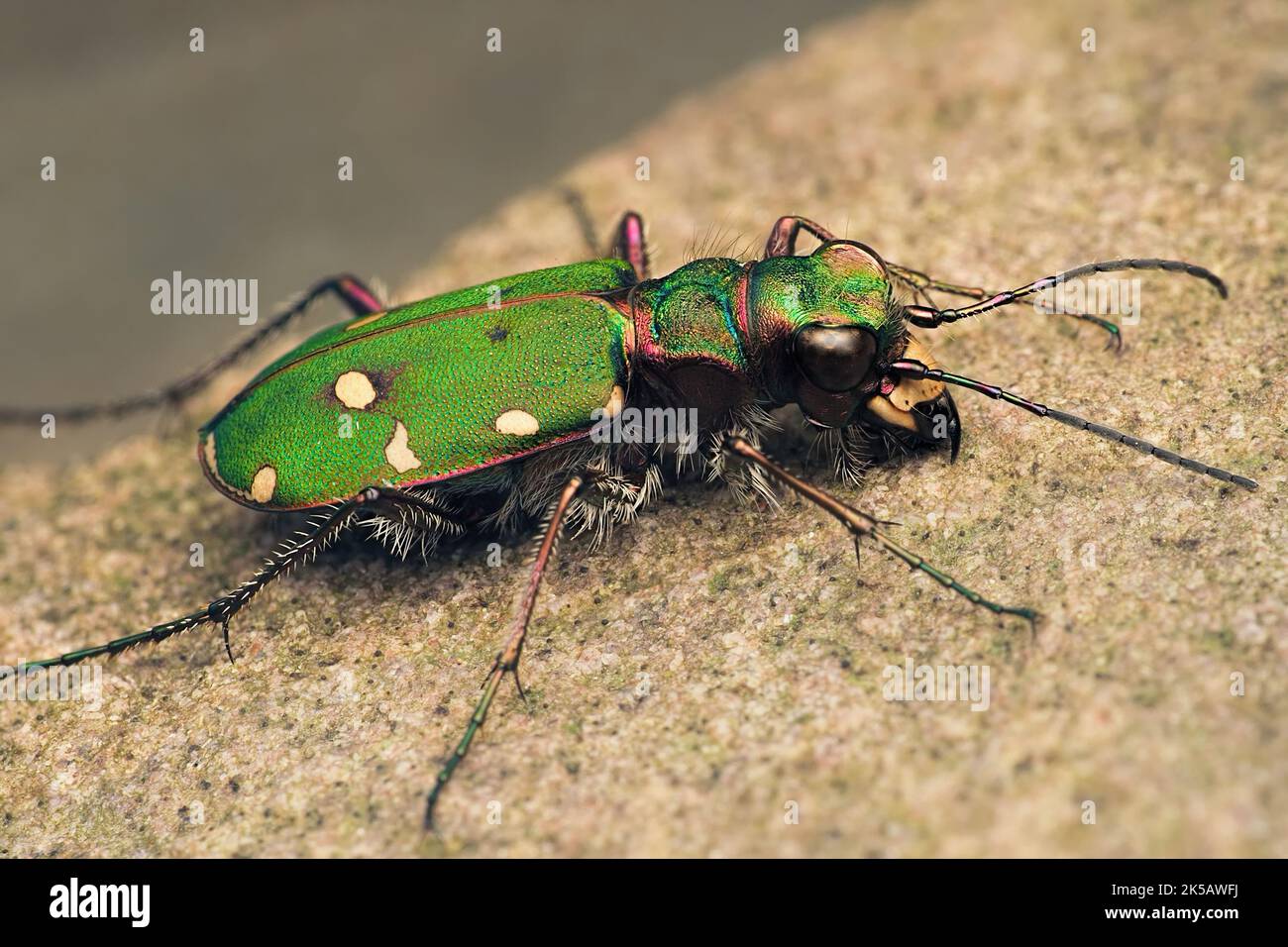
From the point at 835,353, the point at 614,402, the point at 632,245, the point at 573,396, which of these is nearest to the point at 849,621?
the point at 835,353

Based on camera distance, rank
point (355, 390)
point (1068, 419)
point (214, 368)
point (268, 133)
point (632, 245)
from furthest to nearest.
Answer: point (268, 133) → point (214, 368) → point (632, 245) → point (355, 390) → point (1068, 419)

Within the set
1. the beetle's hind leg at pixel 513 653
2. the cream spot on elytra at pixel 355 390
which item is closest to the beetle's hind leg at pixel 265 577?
the cream spot on elytra at pixel 355 390

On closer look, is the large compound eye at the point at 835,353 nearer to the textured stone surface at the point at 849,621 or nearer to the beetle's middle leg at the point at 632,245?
the textured stone surface at the point at 849,621

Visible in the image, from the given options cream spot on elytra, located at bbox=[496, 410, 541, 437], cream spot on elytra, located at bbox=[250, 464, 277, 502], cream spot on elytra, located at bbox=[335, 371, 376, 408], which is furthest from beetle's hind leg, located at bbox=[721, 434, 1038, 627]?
cream spot on elytra, located at bbox=[250, 464, 277, 502]

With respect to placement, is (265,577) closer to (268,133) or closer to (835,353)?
(835,353)

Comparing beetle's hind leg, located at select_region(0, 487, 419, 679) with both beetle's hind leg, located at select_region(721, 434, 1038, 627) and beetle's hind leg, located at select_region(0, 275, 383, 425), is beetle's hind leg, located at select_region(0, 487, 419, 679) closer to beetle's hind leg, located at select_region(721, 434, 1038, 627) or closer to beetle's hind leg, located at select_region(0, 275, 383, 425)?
beetle's hind leg, located at select_region(0, 275, 383, 425)
